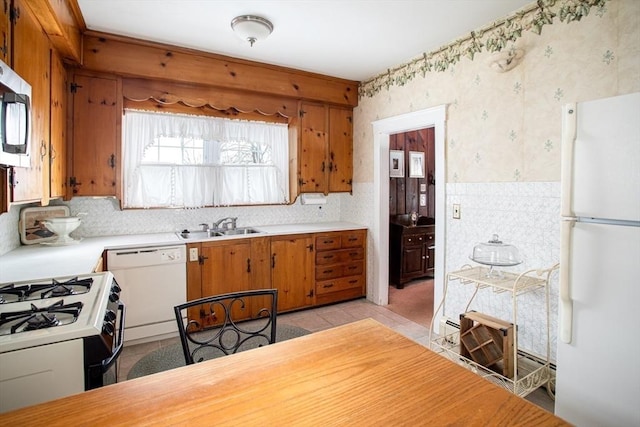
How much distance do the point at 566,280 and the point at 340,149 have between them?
2.95 meters

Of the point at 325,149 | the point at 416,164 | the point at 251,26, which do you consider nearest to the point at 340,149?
the point at 325,149

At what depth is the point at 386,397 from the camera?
881 mm

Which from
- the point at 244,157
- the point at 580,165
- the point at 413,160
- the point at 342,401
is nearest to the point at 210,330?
the point at 244,157

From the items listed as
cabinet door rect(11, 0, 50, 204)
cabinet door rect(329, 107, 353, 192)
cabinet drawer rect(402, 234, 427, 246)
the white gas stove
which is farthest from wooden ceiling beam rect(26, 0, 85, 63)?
cabinet drawer rect(402, 234, 427, 246)

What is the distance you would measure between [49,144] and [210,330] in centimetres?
199

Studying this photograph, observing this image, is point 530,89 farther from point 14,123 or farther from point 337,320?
point 14,123

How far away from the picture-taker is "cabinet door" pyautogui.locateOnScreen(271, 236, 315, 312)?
3.51m

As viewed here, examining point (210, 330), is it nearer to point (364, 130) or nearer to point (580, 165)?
point (364, 130)

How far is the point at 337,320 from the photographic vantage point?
11.4 feet

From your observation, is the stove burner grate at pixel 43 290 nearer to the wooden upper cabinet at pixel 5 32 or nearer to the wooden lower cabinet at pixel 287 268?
the wooden upper cabinet at pixel 5 32


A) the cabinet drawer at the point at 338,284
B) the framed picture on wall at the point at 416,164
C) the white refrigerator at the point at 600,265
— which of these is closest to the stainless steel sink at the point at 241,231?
the cabinet drawer at the point at 338,284

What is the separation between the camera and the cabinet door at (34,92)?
1654 millimetres

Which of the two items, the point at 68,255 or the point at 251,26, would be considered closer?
the point at 68,255

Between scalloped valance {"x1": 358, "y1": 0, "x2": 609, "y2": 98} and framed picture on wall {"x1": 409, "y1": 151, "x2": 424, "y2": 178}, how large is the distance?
1.68 meters
